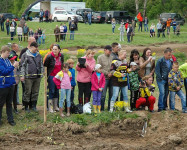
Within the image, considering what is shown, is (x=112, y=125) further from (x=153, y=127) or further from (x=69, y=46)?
(x=69, y=46)

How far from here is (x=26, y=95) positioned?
10.4 m

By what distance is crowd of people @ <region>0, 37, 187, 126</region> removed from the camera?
10258mm

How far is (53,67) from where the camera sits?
10.6 metres

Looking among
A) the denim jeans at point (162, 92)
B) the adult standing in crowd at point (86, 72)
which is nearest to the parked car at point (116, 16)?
the denim jeans at point (162, 92)

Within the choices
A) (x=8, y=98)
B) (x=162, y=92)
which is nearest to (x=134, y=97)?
(x=162, y=92)

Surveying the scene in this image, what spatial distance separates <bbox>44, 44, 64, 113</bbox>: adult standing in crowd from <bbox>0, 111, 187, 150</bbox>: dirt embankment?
3.84ft

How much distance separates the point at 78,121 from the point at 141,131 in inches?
75.4

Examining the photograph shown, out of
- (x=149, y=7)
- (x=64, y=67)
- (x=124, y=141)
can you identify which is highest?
(x=149, y=7)

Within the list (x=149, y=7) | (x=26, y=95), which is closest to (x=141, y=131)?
(x=26, y=95)

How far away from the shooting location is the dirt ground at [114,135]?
8883 mm

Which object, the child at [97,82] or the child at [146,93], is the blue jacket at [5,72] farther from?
the child at [146,93]

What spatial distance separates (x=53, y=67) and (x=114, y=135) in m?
2.75

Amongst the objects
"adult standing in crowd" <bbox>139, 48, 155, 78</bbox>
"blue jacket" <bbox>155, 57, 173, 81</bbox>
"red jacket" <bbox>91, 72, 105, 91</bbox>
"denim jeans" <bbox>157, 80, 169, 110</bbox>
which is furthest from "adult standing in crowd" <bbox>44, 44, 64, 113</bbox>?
"denim jeans" <bbox>157, 80, 169, 110</bbox>

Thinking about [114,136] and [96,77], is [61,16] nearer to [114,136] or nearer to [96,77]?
[96,77]
